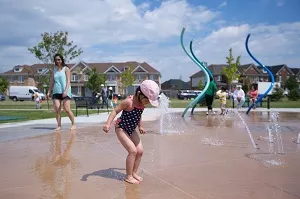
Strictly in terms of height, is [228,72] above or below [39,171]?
above

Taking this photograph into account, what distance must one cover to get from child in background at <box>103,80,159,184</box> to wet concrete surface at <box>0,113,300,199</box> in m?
0.22

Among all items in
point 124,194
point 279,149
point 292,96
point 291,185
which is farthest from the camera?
point 292,96

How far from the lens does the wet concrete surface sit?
10.9ft

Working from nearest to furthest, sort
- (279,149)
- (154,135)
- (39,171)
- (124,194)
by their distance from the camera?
(124,194) → (39,171) → (279,149) → (154,135)

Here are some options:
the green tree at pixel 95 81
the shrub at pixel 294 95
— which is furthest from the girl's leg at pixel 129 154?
the green tree at pixel 95 81

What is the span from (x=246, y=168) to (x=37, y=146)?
3.74m

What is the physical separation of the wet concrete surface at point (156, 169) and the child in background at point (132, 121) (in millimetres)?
220

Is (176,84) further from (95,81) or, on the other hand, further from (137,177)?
(137,177)

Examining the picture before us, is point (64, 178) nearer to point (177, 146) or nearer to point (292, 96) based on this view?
point (177, 146)

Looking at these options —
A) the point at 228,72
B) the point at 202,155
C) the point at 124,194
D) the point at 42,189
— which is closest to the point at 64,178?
the point at 42,189

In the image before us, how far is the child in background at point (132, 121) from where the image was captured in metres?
3.60

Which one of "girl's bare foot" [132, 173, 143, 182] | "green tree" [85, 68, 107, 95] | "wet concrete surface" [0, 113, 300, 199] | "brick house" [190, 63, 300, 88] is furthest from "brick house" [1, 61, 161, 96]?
"girl's bare foot" [132, 173, 143, 182]

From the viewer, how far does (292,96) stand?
140 ft

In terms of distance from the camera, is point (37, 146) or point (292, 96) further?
point (292, 96)
